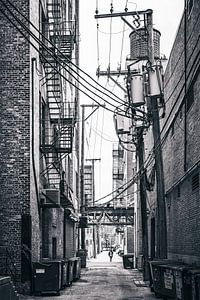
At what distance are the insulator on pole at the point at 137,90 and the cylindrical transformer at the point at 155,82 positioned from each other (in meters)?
0.34

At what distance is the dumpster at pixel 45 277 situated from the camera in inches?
727

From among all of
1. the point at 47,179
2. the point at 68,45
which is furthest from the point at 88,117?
the point at 47,179

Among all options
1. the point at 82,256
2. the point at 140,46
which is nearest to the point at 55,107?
the point at 140,46

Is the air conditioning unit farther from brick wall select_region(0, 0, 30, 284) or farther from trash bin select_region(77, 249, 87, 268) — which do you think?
trash bin select_region(77, 249, 87, 268)

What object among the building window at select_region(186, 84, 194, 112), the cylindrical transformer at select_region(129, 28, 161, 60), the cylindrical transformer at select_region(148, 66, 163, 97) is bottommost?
the building window at select_region(186, 84, 194, 112)

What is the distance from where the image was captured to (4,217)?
18781 millimetres

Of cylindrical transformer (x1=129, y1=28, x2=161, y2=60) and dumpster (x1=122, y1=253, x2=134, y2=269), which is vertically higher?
cylindrical transformer (x1=129, y1=28, x2=161, y2=60)

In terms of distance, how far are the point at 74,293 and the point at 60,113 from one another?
861 centimetres

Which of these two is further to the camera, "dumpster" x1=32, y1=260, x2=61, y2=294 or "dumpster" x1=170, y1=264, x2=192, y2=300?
"dumpster" x1=32, y1=260, x2=61, y2=294

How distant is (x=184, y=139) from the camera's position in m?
18.6

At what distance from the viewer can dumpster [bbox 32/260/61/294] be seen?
18469mm

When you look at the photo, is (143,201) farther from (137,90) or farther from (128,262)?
(128,262)

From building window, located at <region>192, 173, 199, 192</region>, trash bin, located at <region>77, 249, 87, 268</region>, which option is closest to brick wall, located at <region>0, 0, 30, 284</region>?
building window, located at <region>192, 173, 199, 192</region>

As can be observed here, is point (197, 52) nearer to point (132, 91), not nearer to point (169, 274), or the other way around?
point (132, 91)
